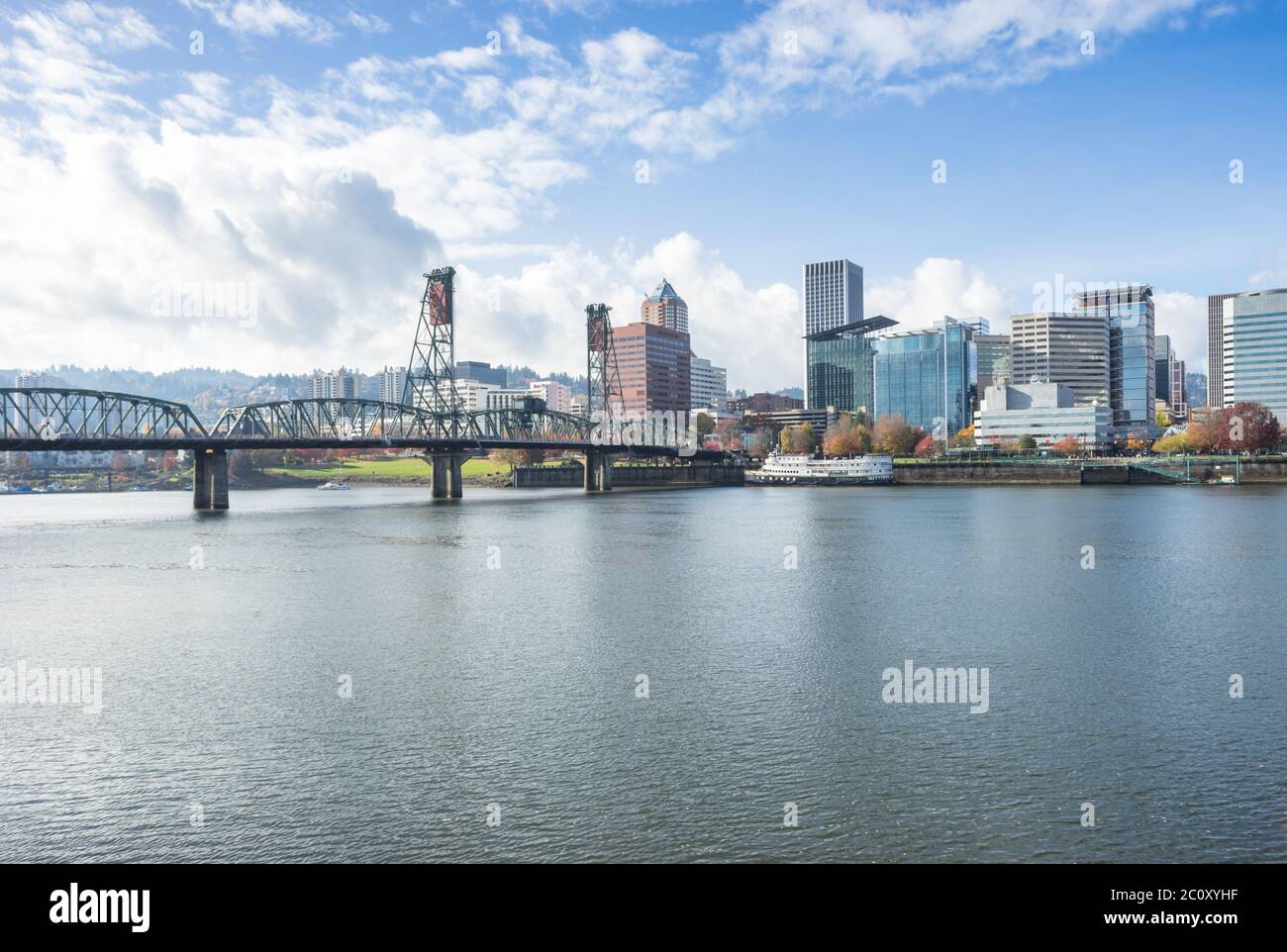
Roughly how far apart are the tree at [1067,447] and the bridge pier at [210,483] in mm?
156031

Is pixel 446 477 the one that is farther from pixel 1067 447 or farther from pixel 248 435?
pixel 1067 447

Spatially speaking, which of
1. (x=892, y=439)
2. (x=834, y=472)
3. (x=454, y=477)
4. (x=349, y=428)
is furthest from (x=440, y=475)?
(x=892, y=439)

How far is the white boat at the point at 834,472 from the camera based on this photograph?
155 metres

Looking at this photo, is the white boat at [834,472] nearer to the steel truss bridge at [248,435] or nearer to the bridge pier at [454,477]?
the steel truss bridge at [248,435]

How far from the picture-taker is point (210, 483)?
325 feet

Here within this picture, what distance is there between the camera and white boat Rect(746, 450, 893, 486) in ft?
507

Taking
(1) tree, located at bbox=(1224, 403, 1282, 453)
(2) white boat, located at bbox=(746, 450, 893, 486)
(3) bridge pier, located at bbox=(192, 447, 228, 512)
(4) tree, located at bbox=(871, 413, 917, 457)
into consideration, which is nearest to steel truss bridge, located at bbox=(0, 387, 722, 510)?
(3) bridge pier, located at bbox=(192, 447, 228, 512)

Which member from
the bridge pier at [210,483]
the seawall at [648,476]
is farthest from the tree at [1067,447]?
the bridge pier at [210,483]

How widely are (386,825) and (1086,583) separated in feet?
112

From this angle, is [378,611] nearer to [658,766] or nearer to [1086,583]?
[658,766]

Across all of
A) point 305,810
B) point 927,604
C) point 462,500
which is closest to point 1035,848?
point 305,810
